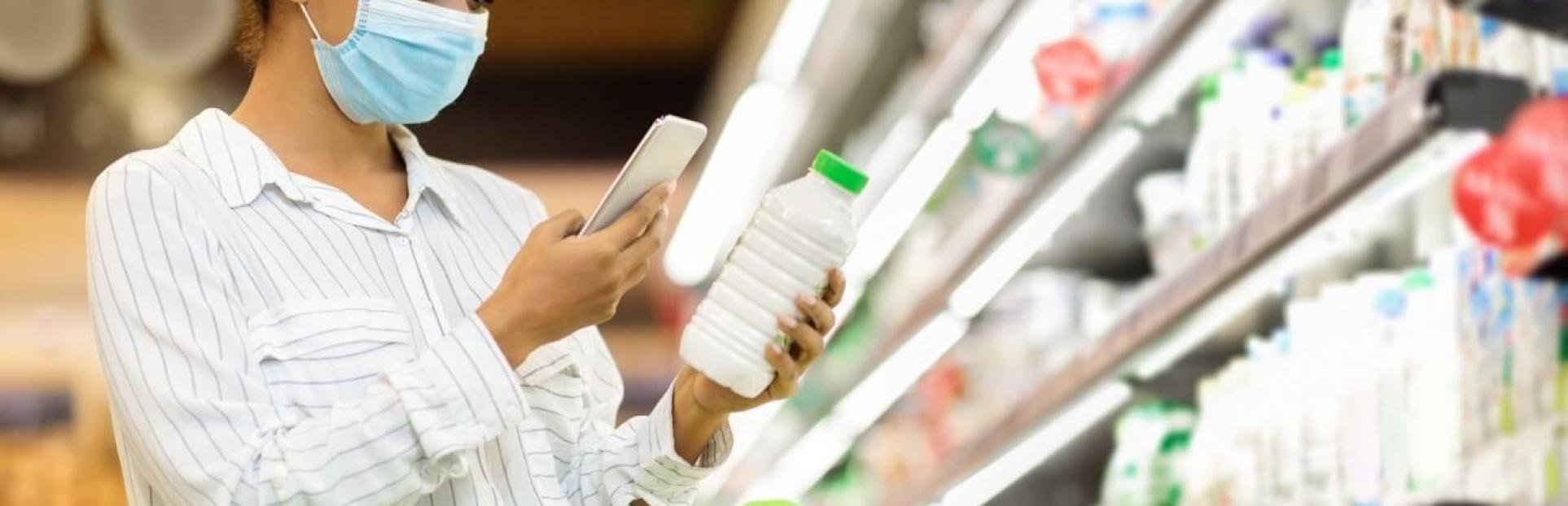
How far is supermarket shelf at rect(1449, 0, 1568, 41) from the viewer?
5.93 ft

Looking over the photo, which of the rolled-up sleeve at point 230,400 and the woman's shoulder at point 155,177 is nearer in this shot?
the rolled-up sleeve at point 230,400

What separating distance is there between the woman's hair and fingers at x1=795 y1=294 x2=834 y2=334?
0.58m

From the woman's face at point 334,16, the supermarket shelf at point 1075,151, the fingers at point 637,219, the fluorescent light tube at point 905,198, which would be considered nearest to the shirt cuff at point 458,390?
the fingers at point 637,219

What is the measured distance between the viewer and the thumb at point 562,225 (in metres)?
1.74

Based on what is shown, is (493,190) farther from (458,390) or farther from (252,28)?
(458,390)

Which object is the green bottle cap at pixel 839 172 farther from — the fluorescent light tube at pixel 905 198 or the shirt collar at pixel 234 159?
the fluorescent light tube at pixel 905 198

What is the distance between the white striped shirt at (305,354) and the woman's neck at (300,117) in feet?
0.13

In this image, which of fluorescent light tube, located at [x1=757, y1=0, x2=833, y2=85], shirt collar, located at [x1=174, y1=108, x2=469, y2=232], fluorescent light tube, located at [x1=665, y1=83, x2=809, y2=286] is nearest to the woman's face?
shirt collar, located at [x1=174, y1=108, x2=469, y2=232]

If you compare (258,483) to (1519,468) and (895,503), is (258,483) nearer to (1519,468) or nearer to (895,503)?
(1519,468)

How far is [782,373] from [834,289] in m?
0.09

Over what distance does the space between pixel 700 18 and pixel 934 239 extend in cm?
275

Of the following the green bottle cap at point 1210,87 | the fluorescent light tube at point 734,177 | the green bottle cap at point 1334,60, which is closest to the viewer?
the green bottle cap at point 1334,60

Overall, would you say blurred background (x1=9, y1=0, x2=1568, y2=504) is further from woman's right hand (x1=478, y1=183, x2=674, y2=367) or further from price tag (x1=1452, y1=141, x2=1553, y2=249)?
woman's right hand (x1=478, y1=183, x2=674, y2=367)

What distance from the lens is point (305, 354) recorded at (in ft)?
5.73
